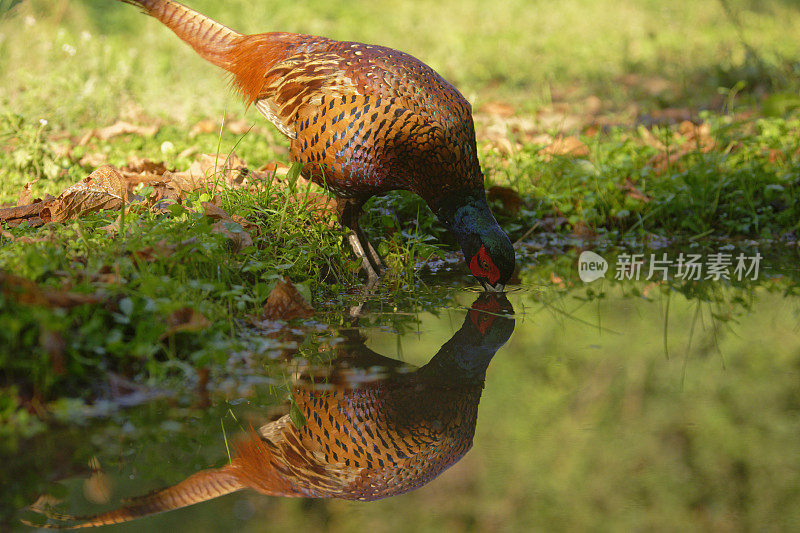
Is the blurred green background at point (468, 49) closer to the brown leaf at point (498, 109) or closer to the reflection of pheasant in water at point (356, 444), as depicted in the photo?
the brown leaf at point (498, 109)

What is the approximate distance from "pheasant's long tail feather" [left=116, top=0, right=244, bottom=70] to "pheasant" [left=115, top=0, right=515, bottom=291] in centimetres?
8

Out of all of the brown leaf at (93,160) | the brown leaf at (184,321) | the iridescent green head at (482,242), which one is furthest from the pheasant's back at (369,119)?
the brown leaf at (93,160)

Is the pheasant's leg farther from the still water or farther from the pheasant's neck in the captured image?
the still water

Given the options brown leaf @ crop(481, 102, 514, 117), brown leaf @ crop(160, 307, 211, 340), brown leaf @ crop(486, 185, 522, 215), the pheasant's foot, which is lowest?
brown leaf @ crop(160, 307, 211, 340)

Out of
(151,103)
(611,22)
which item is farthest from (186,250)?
(611,22)

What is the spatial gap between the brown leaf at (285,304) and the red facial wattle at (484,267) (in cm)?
93

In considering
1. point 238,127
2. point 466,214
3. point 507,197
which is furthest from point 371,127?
point 238,127

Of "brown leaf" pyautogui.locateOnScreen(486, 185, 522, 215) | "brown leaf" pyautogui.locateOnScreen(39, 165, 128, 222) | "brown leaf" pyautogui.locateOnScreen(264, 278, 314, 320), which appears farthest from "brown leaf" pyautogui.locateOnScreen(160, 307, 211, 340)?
"brown leaf" pyautogui.locateOnScreen(486, 185, 522, 215)

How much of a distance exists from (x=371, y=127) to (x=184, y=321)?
1.38 meters

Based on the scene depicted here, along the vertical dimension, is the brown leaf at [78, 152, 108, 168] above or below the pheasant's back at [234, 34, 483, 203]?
below

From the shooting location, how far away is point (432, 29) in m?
9.91

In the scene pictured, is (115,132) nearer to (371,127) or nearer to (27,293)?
(371,127)

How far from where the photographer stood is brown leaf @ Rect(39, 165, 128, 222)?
373 centimetres

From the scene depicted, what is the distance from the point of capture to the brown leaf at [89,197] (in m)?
3.73
